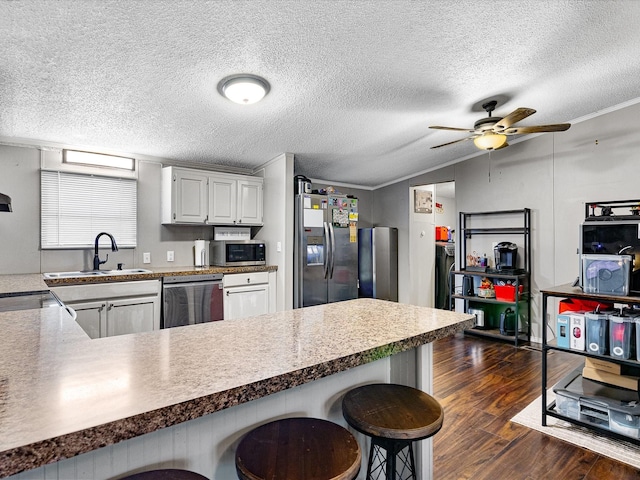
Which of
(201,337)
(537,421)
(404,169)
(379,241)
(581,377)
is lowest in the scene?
(537,421)

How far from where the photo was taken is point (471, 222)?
5.21 meters

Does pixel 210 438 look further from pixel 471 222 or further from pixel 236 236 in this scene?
pixel 471 222

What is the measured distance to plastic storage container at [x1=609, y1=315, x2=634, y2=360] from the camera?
2.10 metres

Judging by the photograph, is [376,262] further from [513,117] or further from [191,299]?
[513,117]

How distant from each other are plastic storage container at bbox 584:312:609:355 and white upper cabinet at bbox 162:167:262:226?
3.49 meters

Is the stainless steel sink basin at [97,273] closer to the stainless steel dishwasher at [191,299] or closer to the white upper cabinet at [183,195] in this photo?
the stainless steel dishwasher at [191,299]

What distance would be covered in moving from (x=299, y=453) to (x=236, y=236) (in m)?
3.80

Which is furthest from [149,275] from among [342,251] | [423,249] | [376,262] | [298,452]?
[423,249]

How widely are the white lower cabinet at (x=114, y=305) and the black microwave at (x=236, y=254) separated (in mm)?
852

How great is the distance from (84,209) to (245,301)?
6.35 feet

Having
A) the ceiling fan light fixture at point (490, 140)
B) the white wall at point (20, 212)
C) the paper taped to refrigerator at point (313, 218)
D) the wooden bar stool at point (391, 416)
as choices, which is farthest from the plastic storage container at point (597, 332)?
the white wall at point (20, 212)

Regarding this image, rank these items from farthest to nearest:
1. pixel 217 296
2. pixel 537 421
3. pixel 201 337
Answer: pixel 217 296 → pixel 537 421 → pixel 201 337

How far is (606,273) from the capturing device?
7.33 feet

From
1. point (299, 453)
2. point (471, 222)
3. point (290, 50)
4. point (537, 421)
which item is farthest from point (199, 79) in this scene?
point (471, 222)
